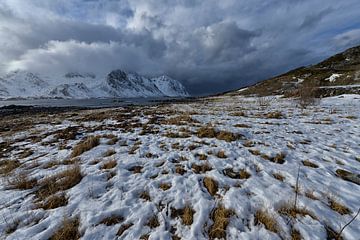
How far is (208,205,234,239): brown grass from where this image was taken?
3265 millimetres

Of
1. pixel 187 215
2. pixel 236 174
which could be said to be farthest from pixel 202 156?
pixel 187 215

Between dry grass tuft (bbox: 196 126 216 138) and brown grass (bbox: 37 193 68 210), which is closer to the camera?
brown grass (bbox: 37 193 68 210)

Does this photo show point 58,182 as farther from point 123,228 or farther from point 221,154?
point 221,154

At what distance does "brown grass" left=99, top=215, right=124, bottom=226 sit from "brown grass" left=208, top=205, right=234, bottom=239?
1876mm

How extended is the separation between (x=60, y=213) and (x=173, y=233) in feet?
8.35

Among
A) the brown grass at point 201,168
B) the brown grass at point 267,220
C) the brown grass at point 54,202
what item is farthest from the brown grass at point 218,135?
the brown grass at point 54,202

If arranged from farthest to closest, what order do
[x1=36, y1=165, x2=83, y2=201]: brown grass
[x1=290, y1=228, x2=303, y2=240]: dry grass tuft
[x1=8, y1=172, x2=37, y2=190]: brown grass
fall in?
[x1=8, y1=172, x2=37, y2=190]: brown grass, [x1=36, y1=165, x2=83, y2=201]: brown grass, [x1=290, y1=228, x2=303, y2=240]: dry grass tuft

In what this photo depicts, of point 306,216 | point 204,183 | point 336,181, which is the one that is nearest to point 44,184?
point 204,183

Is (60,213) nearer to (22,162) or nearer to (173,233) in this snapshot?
(173,233)

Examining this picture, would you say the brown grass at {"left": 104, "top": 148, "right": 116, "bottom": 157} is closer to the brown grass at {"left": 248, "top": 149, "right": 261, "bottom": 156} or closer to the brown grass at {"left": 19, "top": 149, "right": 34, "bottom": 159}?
the brown grass at {"left": 19, "top": 149, "right": 34, "bottom": 159}

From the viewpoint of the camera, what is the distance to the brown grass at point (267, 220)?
3.31 metres

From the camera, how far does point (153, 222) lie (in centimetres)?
364

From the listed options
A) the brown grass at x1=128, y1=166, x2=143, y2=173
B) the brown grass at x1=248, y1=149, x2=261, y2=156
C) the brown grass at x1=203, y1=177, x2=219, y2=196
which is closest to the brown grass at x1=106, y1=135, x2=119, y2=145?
the brown grass at x1=128, y1=166, x2=143, y2=173

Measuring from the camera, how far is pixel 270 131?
10.0m
